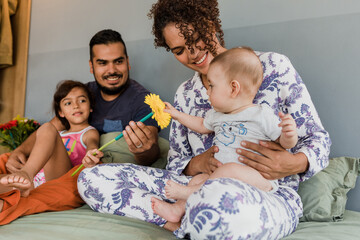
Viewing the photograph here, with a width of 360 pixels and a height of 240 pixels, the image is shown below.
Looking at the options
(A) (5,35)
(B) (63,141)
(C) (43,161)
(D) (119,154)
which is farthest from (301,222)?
(A) (5,35)

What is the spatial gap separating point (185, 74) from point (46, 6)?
5.29 feet

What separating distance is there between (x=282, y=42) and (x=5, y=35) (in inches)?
91.9

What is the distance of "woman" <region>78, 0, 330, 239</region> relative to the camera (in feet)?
2.82

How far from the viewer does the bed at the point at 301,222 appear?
1050 mm

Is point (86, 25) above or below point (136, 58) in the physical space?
above

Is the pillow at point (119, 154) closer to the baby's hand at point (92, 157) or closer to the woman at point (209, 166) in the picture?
the woman at point (209, 166)

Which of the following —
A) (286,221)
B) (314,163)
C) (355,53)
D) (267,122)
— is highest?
(355,53)

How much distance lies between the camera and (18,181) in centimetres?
123

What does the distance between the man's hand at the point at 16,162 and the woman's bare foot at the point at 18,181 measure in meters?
0.50

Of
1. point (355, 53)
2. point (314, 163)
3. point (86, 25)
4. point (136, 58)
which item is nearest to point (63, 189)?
point (314, 163)

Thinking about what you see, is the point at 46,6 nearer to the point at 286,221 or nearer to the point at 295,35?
the point at 295,35

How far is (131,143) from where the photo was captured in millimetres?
1483

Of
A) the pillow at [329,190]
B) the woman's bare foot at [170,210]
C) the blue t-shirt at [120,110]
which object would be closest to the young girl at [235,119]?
the woman's bare foot at [170,210]

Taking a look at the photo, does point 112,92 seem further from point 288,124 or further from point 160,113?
point 288,124
